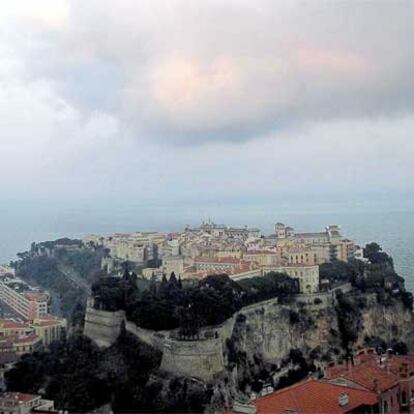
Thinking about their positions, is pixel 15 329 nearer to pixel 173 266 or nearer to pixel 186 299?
pixel 173 266

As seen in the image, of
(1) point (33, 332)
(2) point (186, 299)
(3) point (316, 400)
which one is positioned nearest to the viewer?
(3) point (316, 400)

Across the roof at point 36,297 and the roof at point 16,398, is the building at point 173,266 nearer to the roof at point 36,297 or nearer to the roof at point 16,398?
the roof at point 36,297

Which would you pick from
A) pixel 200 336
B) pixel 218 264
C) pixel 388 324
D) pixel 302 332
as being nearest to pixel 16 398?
pixel 200 336

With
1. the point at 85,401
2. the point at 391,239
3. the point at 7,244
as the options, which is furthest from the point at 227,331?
the point at 7,244

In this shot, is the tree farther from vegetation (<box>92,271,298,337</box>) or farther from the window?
the window

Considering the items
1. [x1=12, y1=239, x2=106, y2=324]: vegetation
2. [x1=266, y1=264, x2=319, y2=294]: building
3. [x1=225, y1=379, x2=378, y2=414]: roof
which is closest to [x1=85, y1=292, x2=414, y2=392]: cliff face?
[x1=266, y1=264, x2=319, y2=294]: building

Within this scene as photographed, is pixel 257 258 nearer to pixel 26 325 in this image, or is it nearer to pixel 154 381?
pixel 26 325
